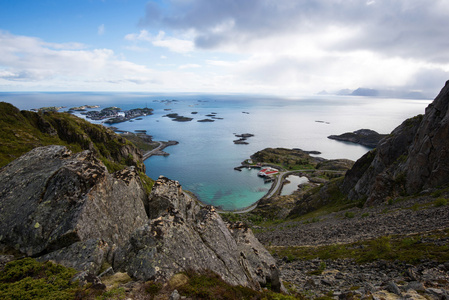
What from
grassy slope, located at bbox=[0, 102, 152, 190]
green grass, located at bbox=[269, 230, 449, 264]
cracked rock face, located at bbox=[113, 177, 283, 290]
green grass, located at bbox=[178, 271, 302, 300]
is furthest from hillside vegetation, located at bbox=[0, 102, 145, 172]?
green grass, located at bbox=[269, 230, 449, 264]

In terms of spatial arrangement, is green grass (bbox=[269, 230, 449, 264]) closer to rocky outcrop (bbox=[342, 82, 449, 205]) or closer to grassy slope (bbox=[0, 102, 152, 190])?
rocky outcrop (bbox=[342, 82, 449, 205])

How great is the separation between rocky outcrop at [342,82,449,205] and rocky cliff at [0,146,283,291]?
25.6 metres

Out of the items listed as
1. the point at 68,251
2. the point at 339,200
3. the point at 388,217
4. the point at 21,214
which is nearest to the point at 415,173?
the point at 388,217

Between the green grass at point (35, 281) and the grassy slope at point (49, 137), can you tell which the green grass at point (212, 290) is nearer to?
the green grass at point (35, 281)

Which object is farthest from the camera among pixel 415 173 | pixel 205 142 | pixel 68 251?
pixel 205 142

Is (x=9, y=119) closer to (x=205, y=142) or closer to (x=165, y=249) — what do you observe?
(x=165, y=249)

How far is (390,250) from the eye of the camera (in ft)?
46.6

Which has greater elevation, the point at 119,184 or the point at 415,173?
the point at 119,184

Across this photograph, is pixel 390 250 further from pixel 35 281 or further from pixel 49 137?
pixel 49 137

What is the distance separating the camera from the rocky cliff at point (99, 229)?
10273 mm

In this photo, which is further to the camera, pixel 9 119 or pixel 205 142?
pixel 205 142

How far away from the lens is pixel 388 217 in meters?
22.2

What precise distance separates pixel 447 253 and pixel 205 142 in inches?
6949

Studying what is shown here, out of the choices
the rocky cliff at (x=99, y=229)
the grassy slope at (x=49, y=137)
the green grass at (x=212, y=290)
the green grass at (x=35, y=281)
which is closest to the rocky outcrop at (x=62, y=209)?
the rocky cliff at (x=99, y=229)
